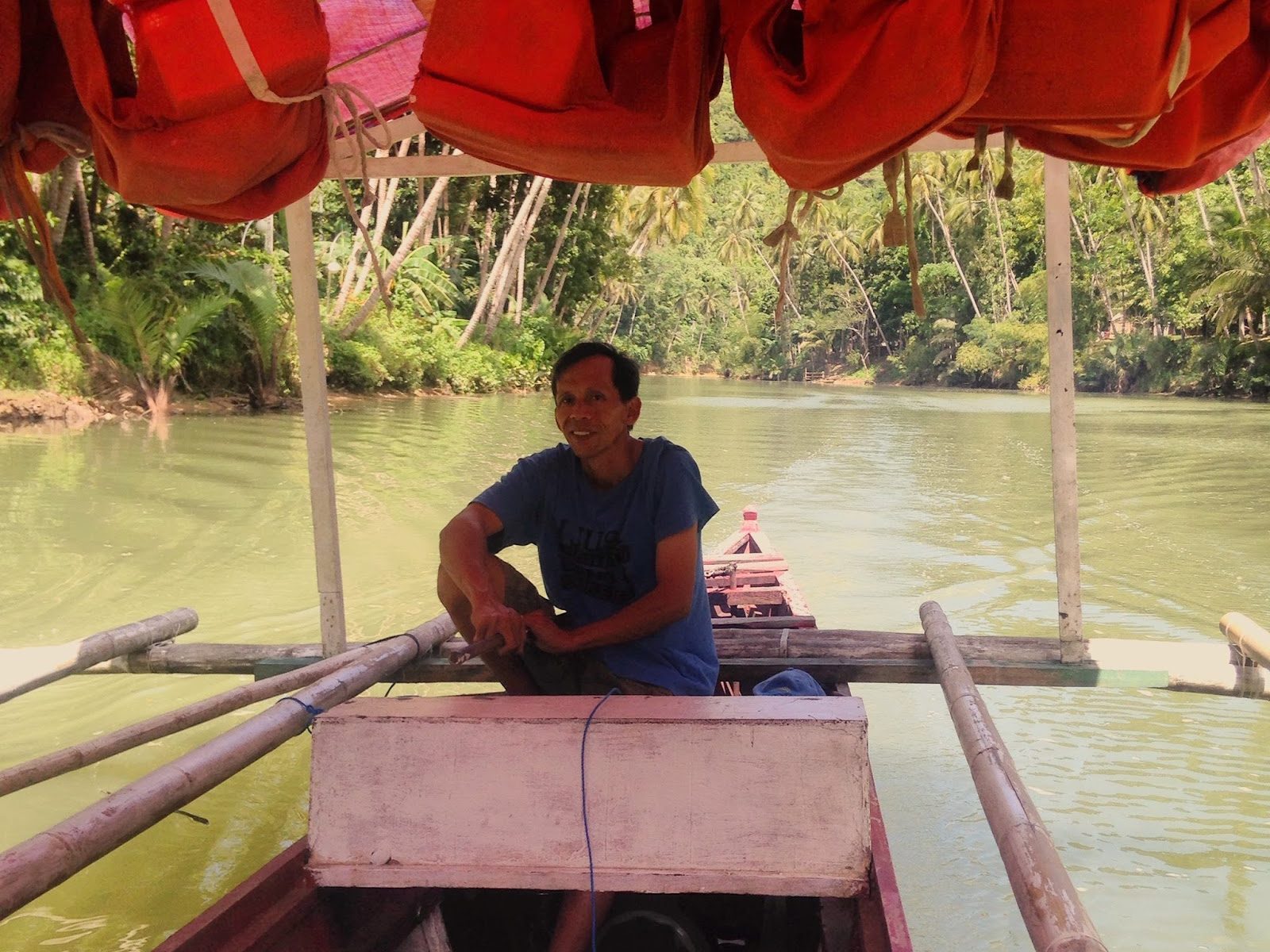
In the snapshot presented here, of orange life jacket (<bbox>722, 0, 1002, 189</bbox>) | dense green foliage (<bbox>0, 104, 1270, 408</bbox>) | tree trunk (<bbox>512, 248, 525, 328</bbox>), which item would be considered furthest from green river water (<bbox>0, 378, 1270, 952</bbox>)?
tree trunk (<bbox>512, 248, 525, 328</bbox>)

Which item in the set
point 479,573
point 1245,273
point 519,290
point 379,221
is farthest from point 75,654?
point 1245,273

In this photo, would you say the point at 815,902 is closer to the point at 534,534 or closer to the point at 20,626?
the point at 534,534

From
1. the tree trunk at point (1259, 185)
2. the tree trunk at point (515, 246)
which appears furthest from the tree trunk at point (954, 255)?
the tree trunk at point (515, 246)

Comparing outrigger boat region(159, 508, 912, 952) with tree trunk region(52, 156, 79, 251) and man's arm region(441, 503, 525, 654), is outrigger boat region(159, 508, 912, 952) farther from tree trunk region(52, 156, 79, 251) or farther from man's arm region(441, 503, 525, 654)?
tree trunk region(52, 156, 79, 251)

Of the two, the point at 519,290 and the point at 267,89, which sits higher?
the point at 519,290

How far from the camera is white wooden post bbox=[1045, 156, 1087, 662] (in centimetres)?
293

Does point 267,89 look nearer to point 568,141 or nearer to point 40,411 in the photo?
point 568,141

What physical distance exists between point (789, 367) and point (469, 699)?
5388 centimetres

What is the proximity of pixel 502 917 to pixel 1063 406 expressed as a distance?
1891 mm

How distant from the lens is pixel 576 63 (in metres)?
1.69

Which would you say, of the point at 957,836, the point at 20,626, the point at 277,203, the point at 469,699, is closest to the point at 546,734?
the point at 469,699

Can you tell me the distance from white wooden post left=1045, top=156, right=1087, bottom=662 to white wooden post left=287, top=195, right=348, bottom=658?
1938 mm

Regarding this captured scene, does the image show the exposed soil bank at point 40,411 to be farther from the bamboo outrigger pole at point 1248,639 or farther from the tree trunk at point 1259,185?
the tree trunk at point 1259,185

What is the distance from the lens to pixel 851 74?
1.52 meters
